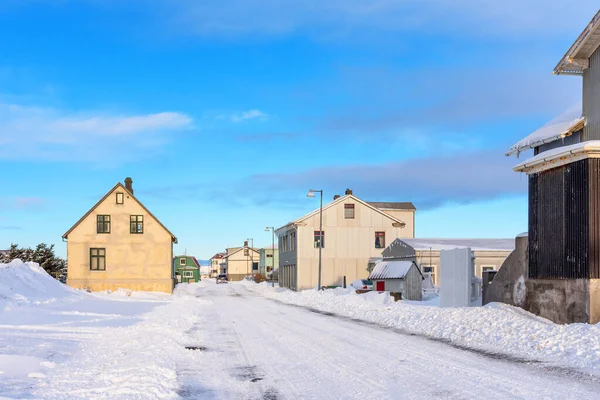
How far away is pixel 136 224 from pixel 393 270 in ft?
73.5

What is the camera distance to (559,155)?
17.3m

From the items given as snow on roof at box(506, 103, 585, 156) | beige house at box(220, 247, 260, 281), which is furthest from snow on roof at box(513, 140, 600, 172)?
beige house at box(220, 247, 260, 281)

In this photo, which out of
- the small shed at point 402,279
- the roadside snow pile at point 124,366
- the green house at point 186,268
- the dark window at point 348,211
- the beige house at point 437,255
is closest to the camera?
the roadside snow pile at point 124,366

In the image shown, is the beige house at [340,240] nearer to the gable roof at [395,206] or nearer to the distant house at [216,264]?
the gable roof at [395,206]

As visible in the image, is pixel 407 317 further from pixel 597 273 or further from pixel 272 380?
pixel 272 380

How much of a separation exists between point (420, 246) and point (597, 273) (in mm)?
30455

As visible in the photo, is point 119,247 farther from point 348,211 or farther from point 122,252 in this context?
point 348,211

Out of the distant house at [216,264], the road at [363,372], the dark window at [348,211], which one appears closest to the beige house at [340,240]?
the dark window at [348,211]

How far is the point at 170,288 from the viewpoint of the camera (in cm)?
4784

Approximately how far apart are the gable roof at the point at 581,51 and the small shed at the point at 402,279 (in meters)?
15.3

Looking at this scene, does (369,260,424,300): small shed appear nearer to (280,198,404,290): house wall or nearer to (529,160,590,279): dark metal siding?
(529,160,590,279): dark metal siding

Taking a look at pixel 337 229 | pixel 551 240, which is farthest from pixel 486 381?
pixel 337 229

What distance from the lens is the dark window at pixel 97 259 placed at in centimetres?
4750

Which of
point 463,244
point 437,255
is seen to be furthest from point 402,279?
point 463,244
